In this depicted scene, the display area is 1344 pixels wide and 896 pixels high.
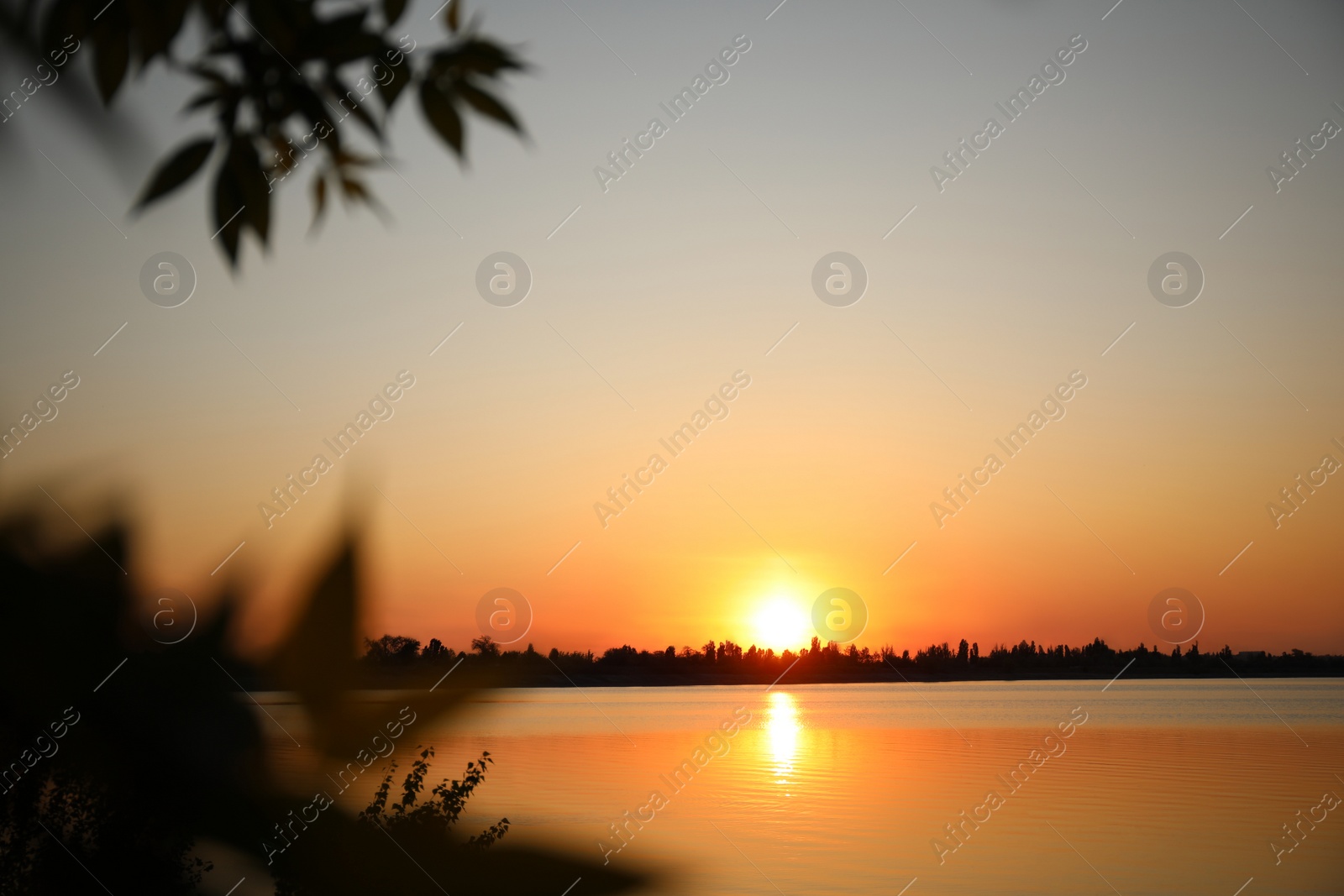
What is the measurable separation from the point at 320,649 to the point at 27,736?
1.15 feet

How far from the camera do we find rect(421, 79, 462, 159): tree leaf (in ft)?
3.14

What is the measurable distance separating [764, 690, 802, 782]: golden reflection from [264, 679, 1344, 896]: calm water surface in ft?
1.17

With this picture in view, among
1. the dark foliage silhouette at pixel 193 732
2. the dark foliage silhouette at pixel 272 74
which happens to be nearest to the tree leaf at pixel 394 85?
the dark foliage silhouette at pixel 272 74

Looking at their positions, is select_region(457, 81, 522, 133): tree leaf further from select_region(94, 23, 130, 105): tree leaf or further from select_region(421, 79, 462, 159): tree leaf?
select_region(94, 23, 130, 105): tree leaf

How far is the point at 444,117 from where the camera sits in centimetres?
97

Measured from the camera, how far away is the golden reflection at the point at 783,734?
3492cm

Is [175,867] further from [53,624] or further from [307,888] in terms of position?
[53,624]

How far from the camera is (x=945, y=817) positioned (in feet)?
77.2

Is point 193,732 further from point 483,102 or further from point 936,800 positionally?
point 936,800

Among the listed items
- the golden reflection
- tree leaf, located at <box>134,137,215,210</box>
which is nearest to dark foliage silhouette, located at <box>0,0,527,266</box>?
tree leaf, located at <box>134,137,215,210</box>

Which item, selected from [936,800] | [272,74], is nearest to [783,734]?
[936,800]

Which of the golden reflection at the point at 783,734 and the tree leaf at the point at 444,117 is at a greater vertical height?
the tree leaf at the point at 444,117

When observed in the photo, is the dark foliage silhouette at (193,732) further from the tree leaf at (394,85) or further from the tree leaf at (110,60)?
the tree leaf at (394,85)

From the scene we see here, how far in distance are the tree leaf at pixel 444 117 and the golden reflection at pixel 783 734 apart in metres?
31.4
